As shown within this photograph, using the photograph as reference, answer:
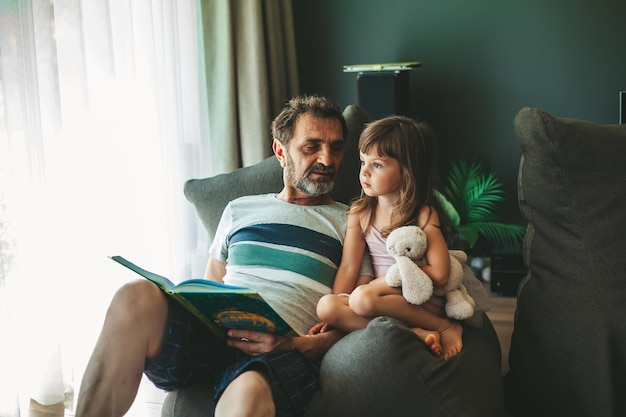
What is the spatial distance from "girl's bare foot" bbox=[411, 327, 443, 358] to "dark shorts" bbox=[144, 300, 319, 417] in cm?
27

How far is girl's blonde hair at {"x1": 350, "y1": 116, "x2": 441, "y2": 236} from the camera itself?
1.93 metres

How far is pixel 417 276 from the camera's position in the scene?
1.81 m

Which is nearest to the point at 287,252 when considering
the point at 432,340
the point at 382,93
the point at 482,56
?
the point at 432,340

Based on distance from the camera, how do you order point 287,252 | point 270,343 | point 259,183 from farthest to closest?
point 259,183 → point 287,252 → point 270,343

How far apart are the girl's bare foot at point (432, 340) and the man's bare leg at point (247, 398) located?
399 mm

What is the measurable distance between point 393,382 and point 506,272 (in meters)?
1.98

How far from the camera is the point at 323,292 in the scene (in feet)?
6.52

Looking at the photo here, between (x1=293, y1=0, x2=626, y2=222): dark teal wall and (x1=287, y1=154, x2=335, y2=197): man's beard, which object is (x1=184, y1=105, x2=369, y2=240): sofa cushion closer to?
(x1=287, y1=154, x2=335, y2=197): man's beard

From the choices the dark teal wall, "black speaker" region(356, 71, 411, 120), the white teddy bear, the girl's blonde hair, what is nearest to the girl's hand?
the white teddy bear

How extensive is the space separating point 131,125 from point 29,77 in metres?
0.55

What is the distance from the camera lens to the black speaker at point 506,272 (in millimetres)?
3453

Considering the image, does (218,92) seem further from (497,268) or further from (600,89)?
(600,89)

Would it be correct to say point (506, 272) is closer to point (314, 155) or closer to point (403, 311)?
point (314, 155)

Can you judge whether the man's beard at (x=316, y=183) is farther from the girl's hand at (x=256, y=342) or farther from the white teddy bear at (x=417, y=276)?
the girl's hand at (x=256, y=342)
